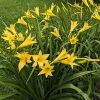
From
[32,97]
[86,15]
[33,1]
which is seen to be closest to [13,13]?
[33,1]

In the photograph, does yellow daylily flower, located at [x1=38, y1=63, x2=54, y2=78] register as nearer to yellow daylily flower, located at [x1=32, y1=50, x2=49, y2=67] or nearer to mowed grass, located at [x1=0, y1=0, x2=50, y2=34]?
yellow daylily flower, located at [x1=32, y1=50, x2=49, y2=67]

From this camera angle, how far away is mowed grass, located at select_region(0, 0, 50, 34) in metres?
8.24

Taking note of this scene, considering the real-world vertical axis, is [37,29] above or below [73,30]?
below

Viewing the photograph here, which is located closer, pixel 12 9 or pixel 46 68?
pixel 46 68

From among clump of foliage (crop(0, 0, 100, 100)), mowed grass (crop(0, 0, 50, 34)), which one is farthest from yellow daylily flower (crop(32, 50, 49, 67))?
mowed grass (crop(0, 0, 50, 34))

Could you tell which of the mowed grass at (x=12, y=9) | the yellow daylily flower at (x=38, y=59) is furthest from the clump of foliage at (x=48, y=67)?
the mowed grass at (x=12, y=9)

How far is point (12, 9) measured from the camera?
9562 millimetres

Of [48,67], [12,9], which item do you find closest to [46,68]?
[48,67]

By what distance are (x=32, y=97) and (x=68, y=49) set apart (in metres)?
0.66

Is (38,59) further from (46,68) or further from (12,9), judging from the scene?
(12,9)

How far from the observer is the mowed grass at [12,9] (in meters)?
8.24

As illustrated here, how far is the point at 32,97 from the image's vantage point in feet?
9.96

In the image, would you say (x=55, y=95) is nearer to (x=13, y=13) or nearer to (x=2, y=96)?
(x=2, y=96)

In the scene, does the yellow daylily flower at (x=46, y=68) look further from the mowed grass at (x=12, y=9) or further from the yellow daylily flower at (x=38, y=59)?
the mowed grass at (x=12, y=9)
